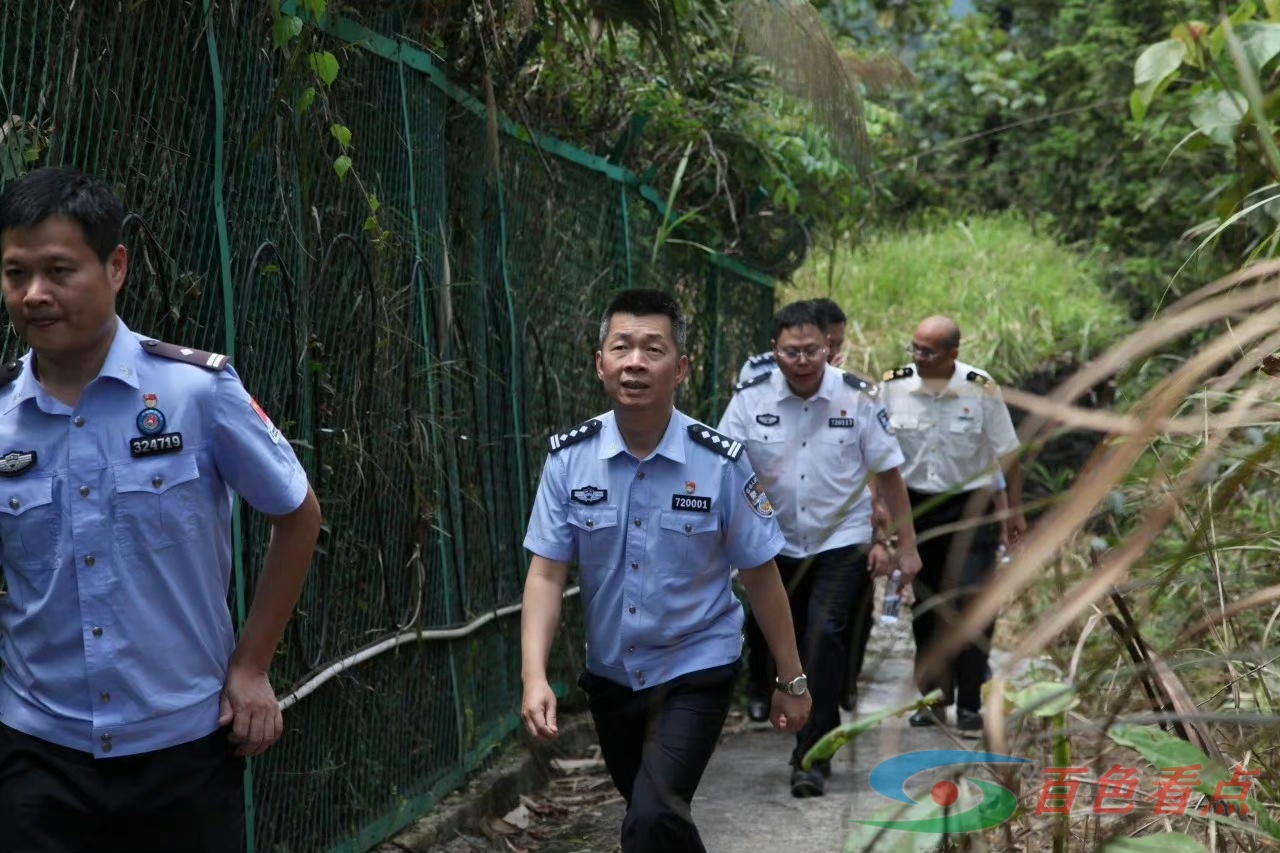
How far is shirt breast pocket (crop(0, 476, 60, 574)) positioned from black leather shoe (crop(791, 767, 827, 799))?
4333mm

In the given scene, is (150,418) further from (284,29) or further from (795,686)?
(795,686)

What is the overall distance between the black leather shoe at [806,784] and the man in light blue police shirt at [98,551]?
3967 millimetres

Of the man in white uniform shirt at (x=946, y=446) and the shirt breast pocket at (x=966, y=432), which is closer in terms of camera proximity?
the man in white uniform shirt at (x=946, y=446)

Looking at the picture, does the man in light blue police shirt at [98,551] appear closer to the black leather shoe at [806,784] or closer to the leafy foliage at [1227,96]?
the leafy foliage at [1227,96]

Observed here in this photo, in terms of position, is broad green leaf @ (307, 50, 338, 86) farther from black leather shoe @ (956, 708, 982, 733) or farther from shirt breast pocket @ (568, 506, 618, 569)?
black leather shoe @ (956, 708, 982, 733)

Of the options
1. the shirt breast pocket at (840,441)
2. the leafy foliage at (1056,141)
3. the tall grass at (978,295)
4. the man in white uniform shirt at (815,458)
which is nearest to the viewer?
the man in white uniform shirt at (815,458)

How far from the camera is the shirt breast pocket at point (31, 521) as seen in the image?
10.3 feet

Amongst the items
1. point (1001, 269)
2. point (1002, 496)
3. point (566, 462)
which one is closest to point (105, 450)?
point (566, 462)

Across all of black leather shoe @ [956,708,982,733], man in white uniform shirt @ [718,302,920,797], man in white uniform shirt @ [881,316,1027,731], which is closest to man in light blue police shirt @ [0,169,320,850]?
man in white uniform shirt @ [718,302,920,797]

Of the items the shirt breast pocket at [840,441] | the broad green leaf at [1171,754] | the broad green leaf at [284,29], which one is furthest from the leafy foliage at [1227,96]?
the shirt breast pocket at [840,441]

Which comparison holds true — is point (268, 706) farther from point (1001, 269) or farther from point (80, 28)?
point (1001, 269)

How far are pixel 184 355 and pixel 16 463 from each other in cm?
39

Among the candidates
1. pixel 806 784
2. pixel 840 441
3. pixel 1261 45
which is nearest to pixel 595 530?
pixel 1261 45

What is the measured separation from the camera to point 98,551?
3.17 m
